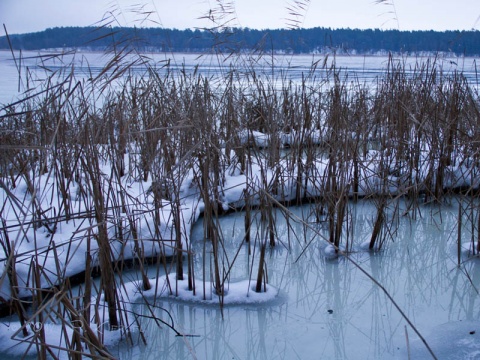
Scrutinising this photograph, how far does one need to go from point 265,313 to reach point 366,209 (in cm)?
143

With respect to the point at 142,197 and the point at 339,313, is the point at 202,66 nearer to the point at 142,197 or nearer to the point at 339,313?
the point at 142,197

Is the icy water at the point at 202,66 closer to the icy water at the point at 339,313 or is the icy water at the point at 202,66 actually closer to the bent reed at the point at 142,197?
the bent reed at the point at 142,197

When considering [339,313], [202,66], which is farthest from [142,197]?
[202,66]

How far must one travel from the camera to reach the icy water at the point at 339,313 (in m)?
1.65

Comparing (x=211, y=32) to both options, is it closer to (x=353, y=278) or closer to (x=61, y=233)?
(x=61, y=233)

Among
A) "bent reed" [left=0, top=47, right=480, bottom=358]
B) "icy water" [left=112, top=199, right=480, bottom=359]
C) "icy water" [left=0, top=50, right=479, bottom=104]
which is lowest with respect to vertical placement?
"icy water" [left=112, top=199, right=480, bottom=359]

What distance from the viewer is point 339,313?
1.88 metres

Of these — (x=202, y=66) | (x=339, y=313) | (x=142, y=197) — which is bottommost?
(x=339, y=313)

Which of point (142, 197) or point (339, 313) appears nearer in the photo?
point (339, 313)

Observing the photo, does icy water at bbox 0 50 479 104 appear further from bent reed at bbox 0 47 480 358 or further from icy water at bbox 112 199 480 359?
icy water at bbox 112 199 480 359

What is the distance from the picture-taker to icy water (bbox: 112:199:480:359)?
1.65 meters

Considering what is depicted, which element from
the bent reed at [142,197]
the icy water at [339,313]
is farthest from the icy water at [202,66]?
the icy water at [339,313]

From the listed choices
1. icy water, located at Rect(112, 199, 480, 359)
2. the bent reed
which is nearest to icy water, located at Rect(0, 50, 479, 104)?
the bent reed

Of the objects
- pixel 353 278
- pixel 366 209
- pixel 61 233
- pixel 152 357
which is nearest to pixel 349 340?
pixel 353 278
